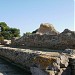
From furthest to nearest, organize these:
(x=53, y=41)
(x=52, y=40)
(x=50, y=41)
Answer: (x=50, y=41)
(x=52, y=40)
(x=53, y=41)

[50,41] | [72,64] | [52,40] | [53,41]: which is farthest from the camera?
[50,41]

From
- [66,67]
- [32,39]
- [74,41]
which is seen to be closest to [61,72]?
[66,67]

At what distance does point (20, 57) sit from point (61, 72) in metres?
1.99

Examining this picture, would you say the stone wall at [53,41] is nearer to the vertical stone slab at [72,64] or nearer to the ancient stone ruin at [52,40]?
the ancient stone ruin at [52,40]

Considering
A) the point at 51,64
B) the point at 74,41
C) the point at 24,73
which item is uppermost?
the point at 74,41

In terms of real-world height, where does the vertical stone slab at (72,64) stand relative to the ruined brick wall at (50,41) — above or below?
below

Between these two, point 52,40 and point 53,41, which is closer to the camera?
point 53,41

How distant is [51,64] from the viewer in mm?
4398

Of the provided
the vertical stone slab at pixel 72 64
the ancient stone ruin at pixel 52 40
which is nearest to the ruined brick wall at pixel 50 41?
the ancient stone ruin at pixel 52 40

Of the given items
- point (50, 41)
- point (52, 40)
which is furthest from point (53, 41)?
point (50, 41)

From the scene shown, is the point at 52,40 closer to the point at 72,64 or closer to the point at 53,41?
the point at 53,41

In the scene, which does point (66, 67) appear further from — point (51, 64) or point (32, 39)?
point (32, 39)

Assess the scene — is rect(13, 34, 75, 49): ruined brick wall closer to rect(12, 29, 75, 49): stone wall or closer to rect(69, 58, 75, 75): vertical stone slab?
rect(12, 29, 75, 49): stone wall

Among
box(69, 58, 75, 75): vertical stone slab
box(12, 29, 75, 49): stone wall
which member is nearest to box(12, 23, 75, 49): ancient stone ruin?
box(12, 29, 75, 49): stone wall
